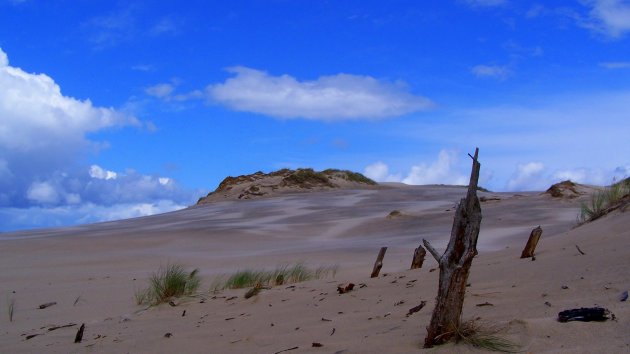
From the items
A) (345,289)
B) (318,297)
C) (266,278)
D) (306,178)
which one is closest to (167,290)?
(266,278)

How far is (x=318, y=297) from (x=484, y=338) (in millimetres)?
3037

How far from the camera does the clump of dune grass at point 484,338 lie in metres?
3.54

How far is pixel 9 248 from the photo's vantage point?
16.0m

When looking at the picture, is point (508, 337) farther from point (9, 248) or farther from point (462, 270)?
point (9, 248)

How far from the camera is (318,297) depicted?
6.54 metres

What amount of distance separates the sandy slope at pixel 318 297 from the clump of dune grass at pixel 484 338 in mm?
78

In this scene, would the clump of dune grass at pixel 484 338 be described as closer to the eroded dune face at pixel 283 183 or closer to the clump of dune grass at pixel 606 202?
the clump of dune grass at pixel 606 202

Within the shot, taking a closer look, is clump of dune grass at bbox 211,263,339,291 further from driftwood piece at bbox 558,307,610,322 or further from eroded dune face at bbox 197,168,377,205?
eroded dune face at bbox 197,168,377,205

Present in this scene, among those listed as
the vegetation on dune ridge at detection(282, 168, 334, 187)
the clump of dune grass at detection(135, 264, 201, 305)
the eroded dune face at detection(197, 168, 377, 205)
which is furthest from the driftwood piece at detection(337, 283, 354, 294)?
the vegetation on dune ridge at detection(282, 168, 334, 187)

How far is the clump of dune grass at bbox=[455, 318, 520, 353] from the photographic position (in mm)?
3536

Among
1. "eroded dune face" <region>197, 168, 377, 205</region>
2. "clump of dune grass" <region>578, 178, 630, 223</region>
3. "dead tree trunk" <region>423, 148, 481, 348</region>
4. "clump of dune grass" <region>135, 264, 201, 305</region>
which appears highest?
"eroded dune face" <region>197, 168, 377, 205</region>

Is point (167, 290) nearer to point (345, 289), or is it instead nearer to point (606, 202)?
point (345, 289)

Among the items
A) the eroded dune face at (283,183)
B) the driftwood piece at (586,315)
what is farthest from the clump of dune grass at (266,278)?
the eroded dune face at (283,183)

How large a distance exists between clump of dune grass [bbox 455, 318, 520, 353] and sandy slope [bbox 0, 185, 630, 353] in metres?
0.08
